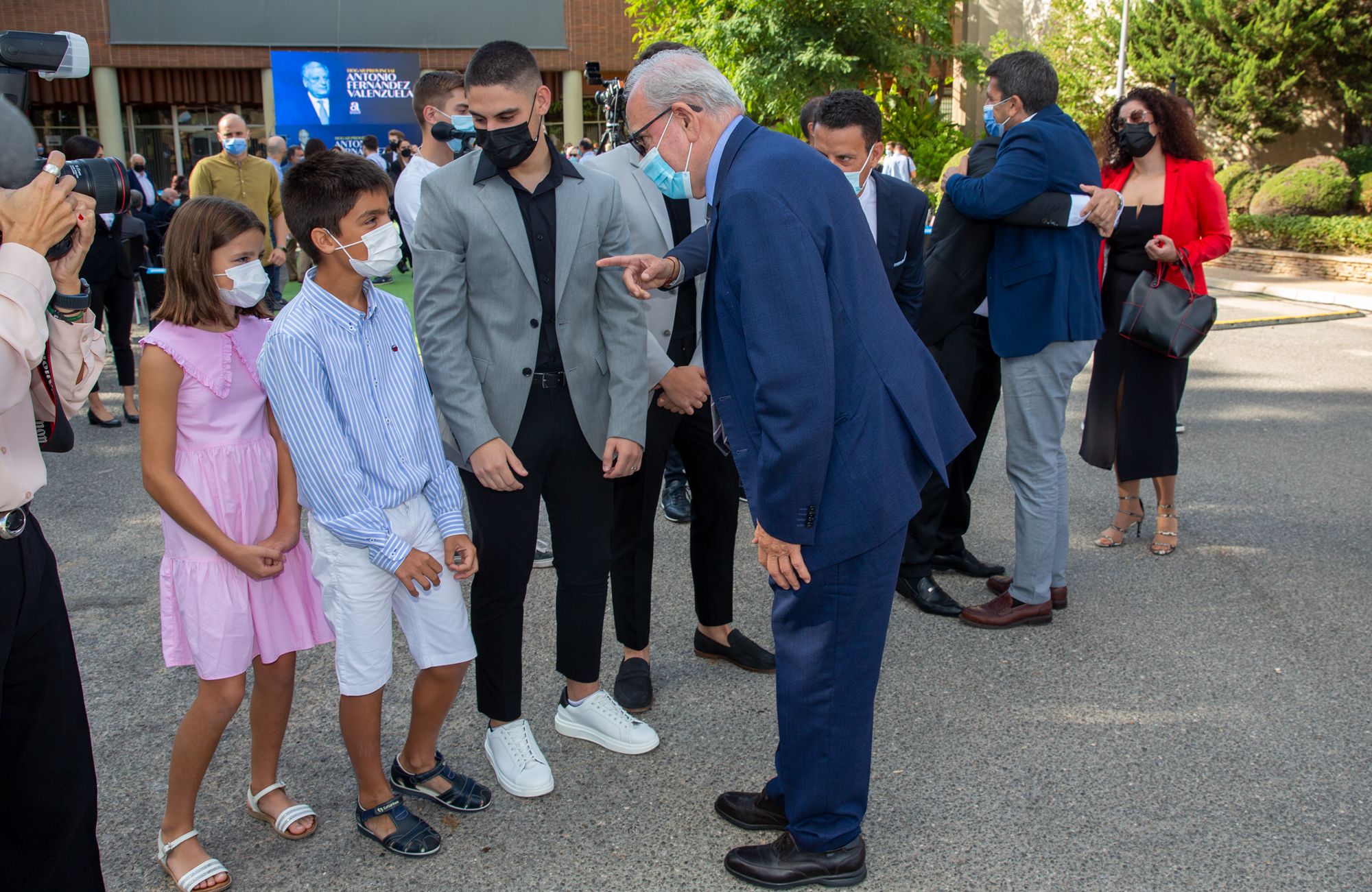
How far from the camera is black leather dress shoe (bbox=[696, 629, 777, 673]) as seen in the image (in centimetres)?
394

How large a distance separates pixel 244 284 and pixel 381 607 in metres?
0.92

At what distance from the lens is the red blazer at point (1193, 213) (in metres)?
4.83

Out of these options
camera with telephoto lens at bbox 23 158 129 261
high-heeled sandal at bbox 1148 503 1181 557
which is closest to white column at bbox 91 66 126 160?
high-heeled sandal at bbox 1148 503 1181 557

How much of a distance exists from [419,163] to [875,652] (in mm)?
3265

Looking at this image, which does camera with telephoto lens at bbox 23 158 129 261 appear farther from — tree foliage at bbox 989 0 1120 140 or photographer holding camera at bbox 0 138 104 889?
tree foliage at bbox 989 0 1120 140

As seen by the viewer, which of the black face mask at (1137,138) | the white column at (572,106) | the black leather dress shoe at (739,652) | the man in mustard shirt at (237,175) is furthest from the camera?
the white column at (572,106)

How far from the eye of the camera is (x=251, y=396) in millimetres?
2830

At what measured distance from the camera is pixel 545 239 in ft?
10.3

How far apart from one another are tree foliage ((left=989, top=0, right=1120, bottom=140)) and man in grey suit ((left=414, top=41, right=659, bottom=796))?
23131mm

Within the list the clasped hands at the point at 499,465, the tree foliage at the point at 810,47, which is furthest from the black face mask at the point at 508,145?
the tree foliage at the point at 810,47

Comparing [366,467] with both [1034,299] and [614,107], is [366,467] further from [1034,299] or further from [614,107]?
[614,107]

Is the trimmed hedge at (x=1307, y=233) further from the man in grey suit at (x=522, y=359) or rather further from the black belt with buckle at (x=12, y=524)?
the black belt with buckle at (x=12, y=524)

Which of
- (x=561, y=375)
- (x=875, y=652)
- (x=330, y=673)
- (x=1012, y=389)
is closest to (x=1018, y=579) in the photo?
(x=1012, y=389)

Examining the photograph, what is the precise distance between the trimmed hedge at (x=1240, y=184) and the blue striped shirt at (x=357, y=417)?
62.3 feet
